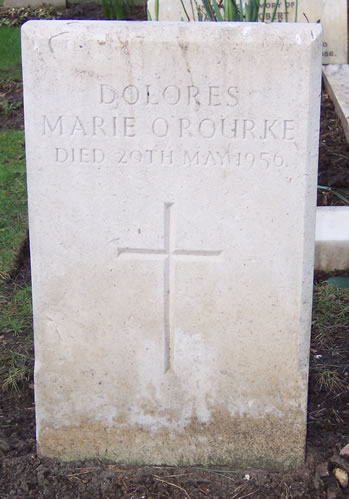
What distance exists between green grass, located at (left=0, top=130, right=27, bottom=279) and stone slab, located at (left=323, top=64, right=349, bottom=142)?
2226 millimetres

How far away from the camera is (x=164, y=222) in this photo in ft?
7.22

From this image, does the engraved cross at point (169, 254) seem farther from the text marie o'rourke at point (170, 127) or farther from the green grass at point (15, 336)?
the green grass at point (15, 336)

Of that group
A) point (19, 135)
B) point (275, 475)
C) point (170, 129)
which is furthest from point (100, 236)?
point (19, 135)

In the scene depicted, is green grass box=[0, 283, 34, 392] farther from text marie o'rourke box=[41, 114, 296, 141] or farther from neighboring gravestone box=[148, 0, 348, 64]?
neighboring gravestone box=[148, 0, 348, 64]

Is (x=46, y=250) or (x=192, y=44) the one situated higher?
(x=192, y=44)

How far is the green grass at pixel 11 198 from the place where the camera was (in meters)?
3.82

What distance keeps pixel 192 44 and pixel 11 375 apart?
151 centimetres

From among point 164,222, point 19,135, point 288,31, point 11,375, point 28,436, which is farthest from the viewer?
point 19,135

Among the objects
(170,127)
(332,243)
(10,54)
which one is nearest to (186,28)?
(170,127)

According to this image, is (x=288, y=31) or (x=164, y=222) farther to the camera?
(x=164, y=222)

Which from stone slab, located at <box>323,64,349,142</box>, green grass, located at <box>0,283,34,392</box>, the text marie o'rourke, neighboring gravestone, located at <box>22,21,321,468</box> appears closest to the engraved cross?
neighboring gravestone, located at <box>22,21,321,468</box>

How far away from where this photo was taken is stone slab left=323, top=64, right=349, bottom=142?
5.33m

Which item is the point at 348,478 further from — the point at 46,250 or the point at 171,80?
the point at 171,80

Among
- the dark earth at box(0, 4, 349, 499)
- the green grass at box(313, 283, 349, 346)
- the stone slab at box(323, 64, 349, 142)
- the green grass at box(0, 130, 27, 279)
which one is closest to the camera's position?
the dark earth at box(0, 4, 349, 499)
